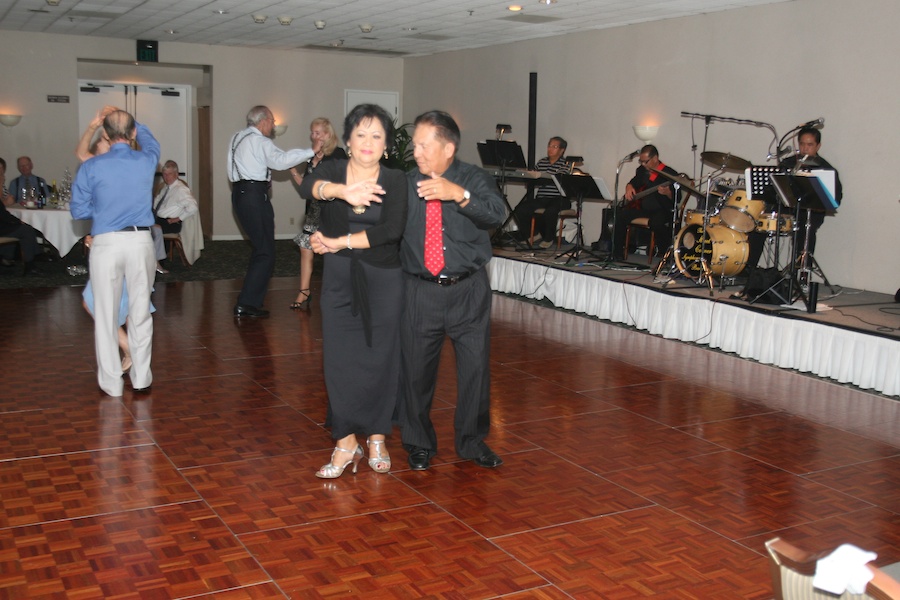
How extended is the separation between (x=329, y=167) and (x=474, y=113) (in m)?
10.3

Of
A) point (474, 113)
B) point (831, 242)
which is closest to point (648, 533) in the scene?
point (831, 242)

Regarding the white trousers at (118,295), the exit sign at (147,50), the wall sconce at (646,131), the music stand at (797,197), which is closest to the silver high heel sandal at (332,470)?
the white trousers at (118,295)

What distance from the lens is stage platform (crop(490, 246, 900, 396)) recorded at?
601cm

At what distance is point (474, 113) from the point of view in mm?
13641

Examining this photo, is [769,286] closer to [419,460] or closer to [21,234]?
[419,460]

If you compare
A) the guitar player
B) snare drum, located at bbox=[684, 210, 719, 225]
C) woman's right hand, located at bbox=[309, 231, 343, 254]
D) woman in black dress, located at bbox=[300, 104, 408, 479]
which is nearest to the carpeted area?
the guitar player

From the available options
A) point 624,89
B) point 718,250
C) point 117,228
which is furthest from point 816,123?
point 117,228

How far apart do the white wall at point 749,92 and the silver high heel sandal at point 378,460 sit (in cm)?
595

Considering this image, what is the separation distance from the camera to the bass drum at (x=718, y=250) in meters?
7.67

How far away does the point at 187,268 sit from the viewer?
35.0ft

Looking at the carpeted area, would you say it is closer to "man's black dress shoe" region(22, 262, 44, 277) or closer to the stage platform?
"man's black dress shoe" region(22, 262, 44, 277)

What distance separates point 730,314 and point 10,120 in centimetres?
1042

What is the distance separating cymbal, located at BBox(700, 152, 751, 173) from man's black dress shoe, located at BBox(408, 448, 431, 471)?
514 cm

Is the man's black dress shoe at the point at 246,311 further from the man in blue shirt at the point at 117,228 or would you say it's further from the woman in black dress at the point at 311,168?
the man in blue shirt at the point at 117,228
